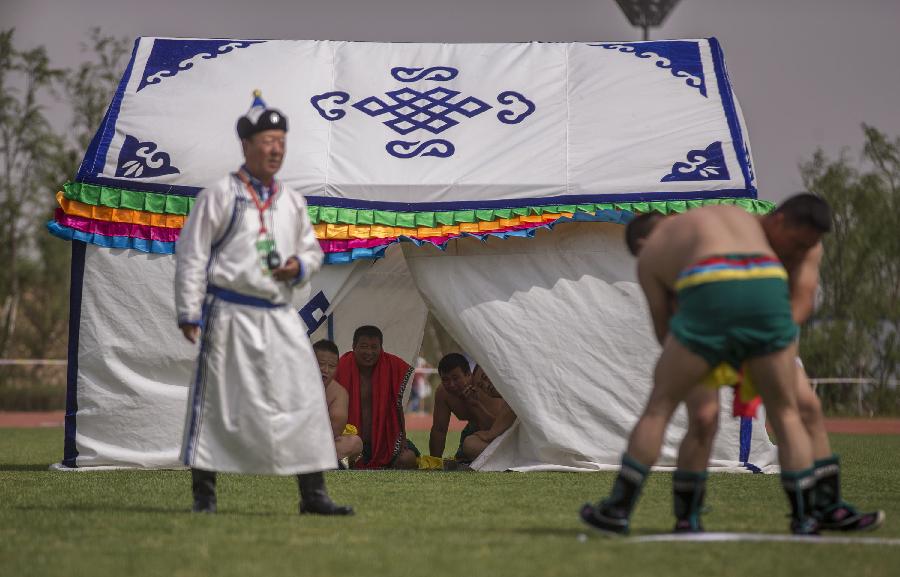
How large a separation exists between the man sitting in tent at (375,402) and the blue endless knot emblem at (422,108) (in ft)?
5.43

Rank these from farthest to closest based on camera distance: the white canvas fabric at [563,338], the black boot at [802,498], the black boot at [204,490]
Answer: the white canvas fabric at [563,338] → the black boot at [204,490] → the black boot at [802,498]

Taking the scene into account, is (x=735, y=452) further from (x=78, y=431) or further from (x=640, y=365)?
(x=78, y=431)

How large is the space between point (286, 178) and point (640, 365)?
2.75 metres

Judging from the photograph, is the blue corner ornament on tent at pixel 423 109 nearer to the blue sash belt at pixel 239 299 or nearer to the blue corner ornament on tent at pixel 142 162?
the blue corner ornament on tent at pixel 142 162

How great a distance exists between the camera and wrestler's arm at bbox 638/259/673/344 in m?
5.51

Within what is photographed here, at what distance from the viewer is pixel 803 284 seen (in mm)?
5652

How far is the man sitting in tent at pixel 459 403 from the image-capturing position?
10.7 m

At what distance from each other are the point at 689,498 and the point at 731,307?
0.82 m

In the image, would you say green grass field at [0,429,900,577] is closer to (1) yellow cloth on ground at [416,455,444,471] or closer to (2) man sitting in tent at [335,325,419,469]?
(1) yellow cloth on ground at [416,455,444,471]

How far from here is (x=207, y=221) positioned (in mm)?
6352

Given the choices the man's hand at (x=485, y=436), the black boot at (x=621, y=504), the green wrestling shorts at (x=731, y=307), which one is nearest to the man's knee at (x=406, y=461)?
the man's hand at (x=485, y=436)

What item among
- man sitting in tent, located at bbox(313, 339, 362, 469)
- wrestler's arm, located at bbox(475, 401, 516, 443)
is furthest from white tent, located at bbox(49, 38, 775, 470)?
man sitting in tent, located at bbox(313, 339, 362, 469)

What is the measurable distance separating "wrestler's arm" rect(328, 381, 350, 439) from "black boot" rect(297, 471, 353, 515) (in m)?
3.53

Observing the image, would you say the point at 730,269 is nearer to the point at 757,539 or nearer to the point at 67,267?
the point at 757,539
